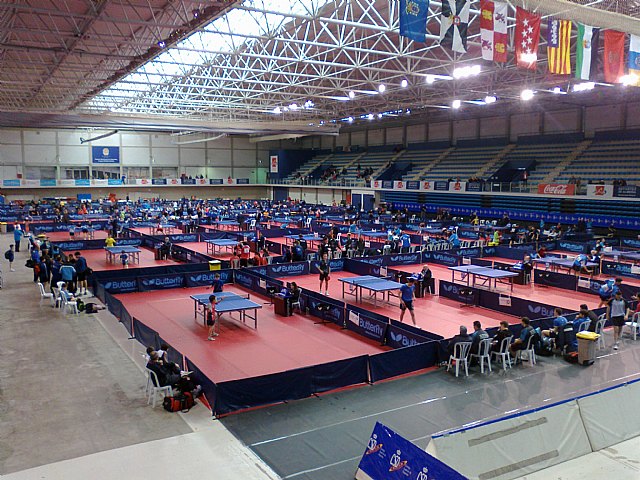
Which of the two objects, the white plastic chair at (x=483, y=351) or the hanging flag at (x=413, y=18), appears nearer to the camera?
the white plastic chair at (x=483, y=351)

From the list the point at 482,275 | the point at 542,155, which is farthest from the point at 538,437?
the point at 542,155

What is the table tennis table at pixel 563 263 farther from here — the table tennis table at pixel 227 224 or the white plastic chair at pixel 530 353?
the table tennis table at pixel 227 224

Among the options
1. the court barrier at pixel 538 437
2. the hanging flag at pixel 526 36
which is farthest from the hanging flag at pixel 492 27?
the court barrier at pixel 538 437

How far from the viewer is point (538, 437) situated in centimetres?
866

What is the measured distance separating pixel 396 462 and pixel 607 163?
4054 centimetres

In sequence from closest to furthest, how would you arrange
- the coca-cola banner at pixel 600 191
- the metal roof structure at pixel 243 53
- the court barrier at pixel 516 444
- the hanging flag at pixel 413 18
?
the court barrier at pixel 516 444 < the hanging flag at pixel 413 18 < the metal roof structure at pixel 243 53 < the coca-cola banner at pixel 600 191

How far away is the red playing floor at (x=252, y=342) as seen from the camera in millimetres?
13820

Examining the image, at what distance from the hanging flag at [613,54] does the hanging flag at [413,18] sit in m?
6.76

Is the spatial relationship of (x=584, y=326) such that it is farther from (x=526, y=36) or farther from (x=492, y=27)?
(x=492, y=27)

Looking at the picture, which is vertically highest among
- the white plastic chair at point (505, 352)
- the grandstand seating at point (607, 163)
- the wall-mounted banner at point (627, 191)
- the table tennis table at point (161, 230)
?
the grandstand seating at point (607, 163)

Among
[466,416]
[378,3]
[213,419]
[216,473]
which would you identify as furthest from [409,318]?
[378,3]

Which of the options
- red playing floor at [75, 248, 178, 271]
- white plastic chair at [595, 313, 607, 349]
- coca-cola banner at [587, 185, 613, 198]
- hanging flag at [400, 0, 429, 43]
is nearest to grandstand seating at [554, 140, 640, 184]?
coca-cola banner at [587, 185, 613, 198]

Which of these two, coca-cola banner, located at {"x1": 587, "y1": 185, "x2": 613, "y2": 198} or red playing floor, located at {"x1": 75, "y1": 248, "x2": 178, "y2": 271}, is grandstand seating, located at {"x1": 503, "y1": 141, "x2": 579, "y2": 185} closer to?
coca-cola banner, located at {"x1": 587, "y1": 185, "x2": 613, "y2": 198}

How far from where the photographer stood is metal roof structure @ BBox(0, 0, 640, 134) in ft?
67.6
